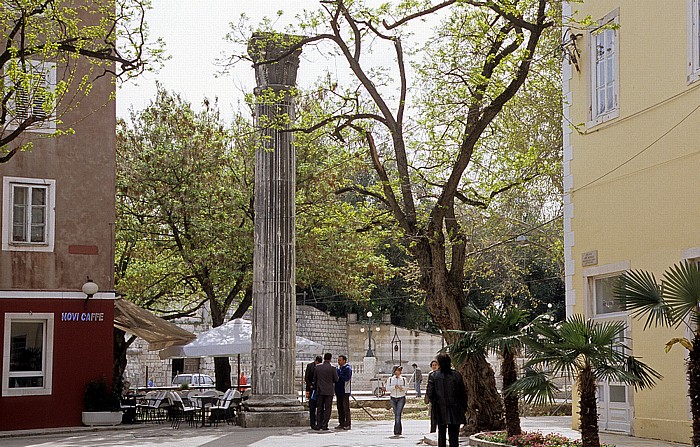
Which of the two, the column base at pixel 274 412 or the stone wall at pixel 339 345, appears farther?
the stone wall at pixel 339 345

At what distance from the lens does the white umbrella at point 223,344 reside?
90.5 feet

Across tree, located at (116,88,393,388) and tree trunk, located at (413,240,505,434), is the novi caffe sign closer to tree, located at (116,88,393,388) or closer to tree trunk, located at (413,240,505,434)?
tree, located at (116,88,393,388)

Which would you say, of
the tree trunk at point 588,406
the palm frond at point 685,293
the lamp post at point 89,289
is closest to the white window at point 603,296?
the tree trunk at point 588,406

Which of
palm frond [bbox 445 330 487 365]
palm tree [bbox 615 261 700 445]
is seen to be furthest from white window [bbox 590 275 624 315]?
palm tree [bbox 615 261 700 445]

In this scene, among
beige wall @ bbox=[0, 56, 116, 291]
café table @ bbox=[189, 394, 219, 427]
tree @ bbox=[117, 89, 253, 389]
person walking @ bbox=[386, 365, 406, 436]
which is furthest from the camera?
tree @ bbox=[117, 89, 253, 389]

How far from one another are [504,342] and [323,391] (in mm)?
8960

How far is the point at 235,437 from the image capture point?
22359 millimetres

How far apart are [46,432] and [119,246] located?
1062cm

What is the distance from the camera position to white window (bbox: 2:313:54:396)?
25041 mm

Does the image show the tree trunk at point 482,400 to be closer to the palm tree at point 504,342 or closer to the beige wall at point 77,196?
the palm tree at point 504,342

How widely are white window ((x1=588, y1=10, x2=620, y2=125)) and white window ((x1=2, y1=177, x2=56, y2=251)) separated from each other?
13.3 m

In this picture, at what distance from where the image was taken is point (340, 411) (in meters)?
25.7

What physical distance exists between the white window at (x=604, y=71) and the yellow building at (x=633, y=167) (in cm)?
2

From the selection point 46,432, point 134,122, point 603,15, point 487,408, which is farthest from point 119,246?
point 603,15
